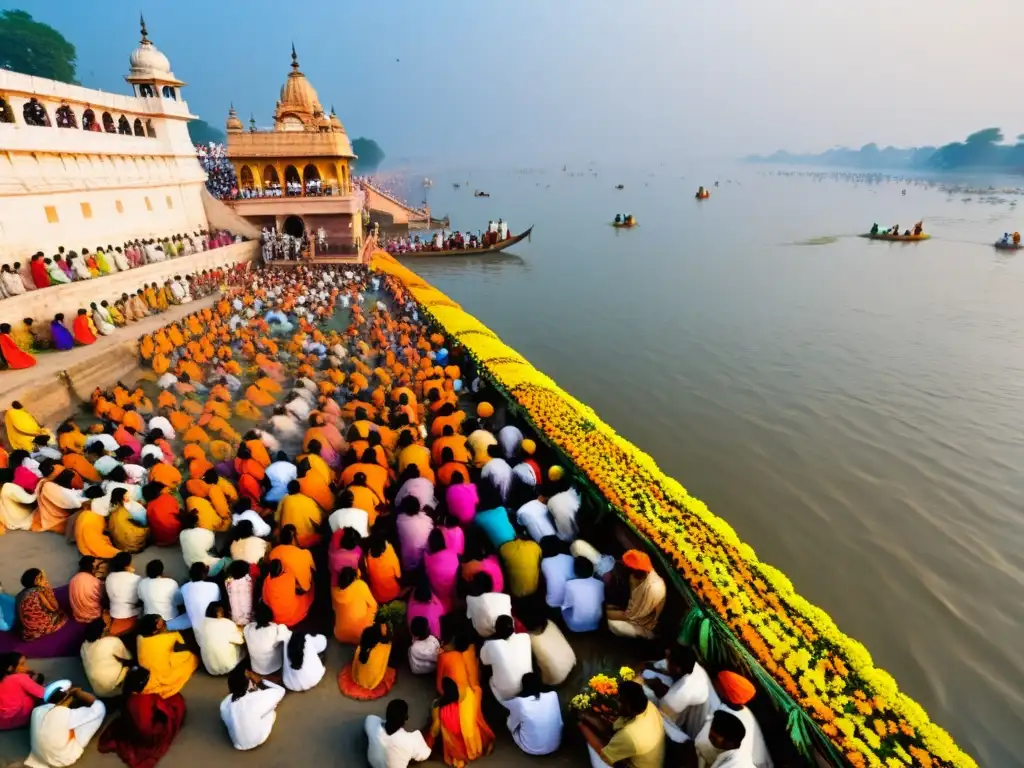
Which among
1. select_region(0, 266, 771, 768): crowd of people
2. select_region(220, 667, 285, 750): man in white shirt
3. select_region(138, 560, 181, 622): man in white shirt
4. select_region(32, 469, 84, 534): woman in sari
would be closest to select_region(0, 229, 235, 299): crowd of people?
select_region(0, 266, 771, 768): crowd of people

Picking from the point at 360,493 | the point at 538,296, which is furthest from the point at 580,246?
the point at 360,493

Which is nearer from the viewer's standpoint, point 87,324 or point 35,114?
Answer: point 87,324

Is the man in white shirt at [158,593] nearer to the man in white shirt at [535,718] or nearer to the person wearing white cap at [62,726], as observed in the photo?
the person wearing white cap at [62,726]

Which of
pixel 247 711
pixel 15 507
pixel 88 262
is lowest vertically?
pixel 15 507

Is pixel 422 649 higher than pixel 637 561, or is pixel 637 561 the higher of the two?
pixel 637 561

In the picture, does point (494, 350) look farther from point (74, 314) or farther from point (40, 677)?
point (74, 314)

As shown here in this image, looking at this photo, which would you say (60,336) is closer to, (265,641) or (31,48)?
(265,641)

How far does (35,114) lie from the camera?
15.8 metres

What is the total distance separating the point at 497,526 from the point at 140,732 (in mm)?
3841

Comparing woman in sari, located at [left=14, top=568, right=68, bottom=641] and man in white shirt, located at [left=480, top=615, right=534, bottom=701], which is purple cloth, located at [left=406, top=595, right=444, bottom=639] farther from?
woman in sari, located at [left=14, top=568, right=68, bottom=641]

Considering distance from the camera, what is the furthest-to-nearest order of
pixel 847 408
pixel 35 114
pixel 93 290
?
pixel 35 114, pixel 93 290, pixel 847 408

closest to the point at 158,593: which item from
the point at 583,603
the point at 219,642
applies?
the point at 219,642

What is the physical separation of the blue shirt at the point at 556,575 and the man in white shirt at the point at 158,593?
3893mm

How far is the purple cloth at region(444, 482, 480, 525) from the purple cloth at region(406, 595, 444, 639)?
168cm
